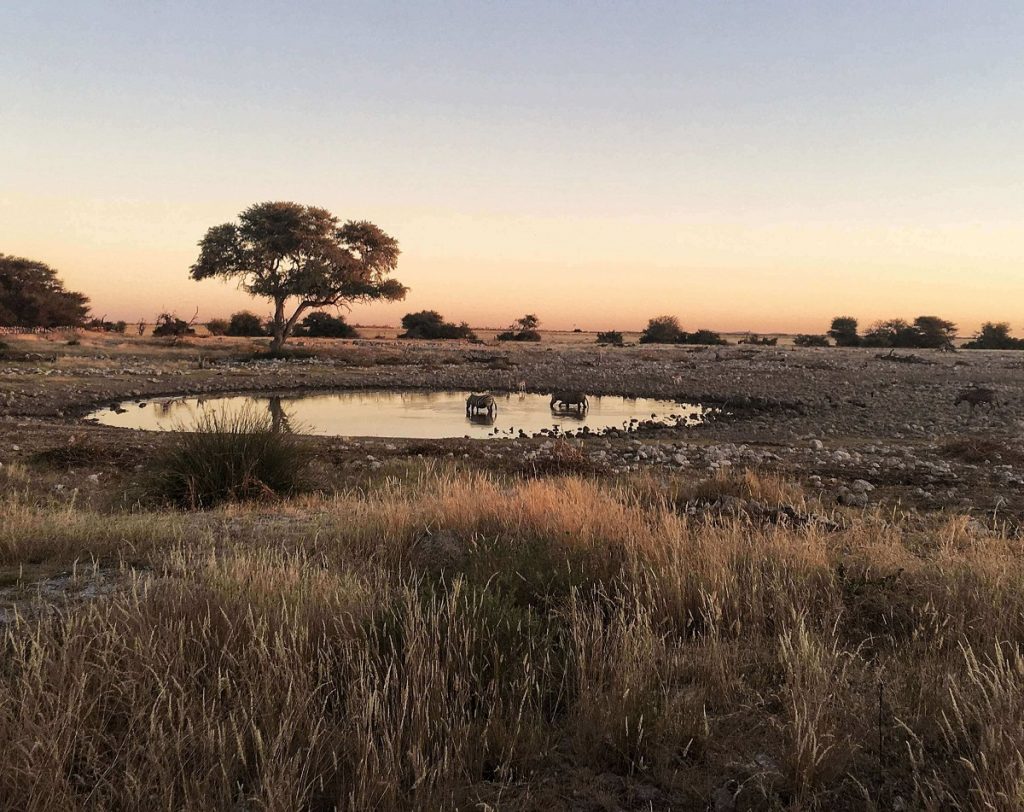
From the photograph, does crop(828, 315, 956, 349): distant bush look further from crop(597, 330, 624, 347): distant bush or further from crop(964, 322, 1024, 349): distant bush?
crop(597, 330, 624, 347): distant bush

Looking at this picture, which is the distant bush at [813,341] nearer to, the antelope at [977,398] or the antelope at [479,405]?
the antelope at [977,398]

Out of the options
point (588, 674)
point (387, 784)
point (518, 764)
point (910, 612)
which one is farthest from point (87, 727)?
point (910, 612)

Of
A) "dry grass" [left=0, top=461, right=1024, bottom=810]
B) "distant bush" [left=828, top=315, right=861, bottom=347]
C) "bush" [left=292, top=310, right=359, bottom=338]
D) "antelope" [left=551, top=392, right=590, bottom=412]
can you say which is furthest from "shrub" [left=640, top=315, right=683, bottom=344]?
"dry grass" [left=0, top=461, right=1024, bottom=810]

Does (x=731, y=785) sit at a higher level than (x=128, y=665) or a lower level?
lower

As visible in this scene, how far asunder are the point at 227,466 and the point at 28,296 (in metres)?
58.9

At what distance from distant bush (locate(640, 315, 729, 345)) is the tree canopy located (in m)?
A: 57.3

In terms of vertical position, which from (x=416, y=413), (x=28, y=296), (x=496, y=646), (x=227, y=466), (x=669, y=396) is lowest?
(x=416, y=413)

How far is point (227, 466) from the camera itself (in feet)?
29.2

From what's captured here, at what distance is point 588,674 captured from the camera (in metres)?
3.23

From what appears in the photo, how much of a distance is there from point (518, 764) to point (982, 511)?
809 centimetres

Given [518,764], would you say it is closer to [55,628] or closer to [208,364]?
[55,628]

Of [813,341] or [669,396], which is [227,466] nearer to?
[669,396]

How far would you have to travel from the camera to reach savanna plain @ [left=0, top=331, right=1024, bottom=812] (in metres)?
2.50

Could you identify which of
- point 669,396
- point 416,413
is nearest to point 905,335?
point 669,396
